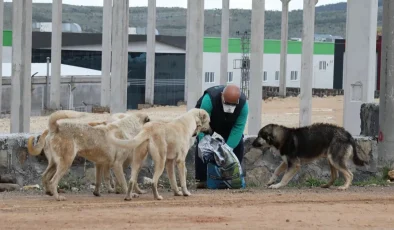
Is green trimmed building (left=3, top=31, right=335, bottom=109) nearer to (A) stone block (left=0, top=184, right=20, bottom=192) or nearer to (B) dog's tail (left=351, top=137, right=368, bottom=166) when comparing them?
(B) dog's tail (left=351, top=137, right=368, bottom=166)

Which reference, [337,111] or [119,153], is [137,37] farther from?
[119,153]

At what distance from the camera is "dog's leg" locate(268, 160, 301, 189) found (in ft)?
45.8

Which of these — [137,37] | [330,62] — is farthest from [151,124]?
[330,62]

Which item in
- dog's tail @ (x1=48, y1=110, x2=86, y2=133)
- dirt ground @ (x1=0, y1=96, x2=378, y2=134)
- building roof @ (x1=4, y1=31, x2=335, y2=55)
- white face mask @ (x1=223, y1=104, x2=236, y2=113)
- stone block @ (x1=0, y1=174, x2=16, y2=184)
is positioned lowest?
dirt ground @ (x1=0, y1=96, x2=378, y2=134)

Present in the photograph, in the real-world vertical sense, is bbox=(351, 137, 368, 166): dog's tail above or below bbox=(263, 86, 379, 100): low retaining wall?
above

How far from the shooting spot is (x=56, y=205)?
11.2 meters

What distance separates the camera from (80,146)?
1186cm

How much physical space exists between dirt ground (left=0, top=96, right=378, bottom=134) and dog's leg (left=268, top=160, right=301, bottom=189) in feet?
51.5

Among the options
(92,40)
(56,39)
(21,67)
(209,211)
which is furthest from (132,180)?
(92,40)

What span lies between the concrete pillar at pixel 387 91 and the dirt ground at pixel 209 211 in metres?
1.69

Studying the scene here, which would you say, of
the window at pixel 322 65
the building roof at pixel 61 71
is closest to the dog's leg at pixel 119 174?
the building roof at pixel 61 71

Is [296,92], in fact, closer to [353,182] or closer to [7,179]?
[353,182]

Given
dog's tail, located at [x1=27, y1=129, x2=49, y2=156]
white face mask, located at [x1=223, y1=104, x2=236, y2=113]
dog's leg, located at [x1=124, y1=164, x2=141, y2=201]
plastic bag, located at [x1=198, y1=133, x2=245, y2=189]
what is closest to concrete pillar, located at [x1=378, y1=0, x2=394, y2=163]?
plastic bag, located at [x1=198, y1=133, x2=245, y2=189]

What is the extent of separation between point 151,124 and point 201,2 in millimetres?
10105
